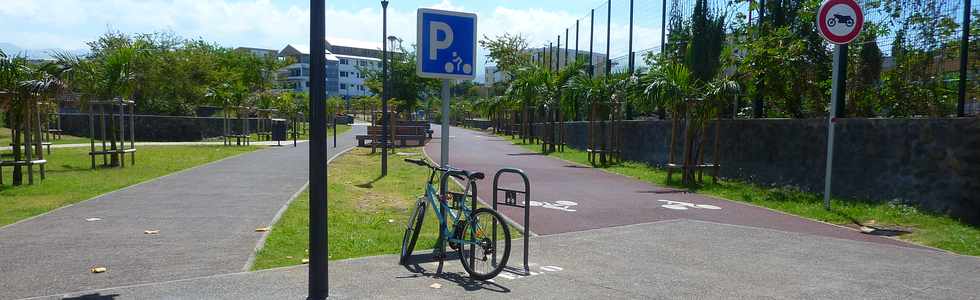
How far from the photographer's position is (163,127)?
114 feet

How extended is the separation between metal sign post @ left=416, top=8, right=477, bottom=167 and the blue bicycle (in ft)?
1.71

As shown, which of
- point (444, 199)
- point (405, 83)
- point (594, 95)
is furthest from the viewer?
point (405, 83)

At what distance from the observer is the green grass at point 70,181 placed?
973 cm

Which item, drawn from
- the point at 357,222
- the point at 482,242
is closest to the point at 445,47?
the point at 482,242

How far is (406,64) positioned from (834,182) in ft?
110

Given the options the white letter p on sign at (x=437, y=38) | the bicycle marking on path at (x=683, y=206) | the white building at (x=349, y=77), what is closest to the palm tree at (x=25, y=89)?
the white letter p on sign at (x=437, y=38)

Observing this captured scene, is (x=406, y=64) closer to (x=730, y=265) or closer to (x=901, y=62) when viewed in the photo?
(x=901, y=62)

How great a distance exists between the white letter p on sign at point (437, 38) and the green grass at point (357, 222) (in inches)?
76.9

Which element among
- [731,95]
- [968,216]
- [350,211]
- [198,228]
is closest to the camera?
[198,228]

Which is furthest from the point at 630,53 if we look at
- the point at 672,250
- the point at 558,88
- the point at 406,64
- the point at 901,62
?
the point at 406,64

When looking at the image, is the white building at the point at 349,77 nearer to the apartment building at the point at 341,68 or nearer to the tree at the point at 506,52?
the apartment building at the point at 341,68

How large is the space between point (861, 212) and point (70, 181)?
45.3ft

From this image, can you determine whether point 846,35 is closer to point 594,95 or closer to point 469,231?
point 469,231

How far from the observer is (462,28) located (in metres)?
6.29
